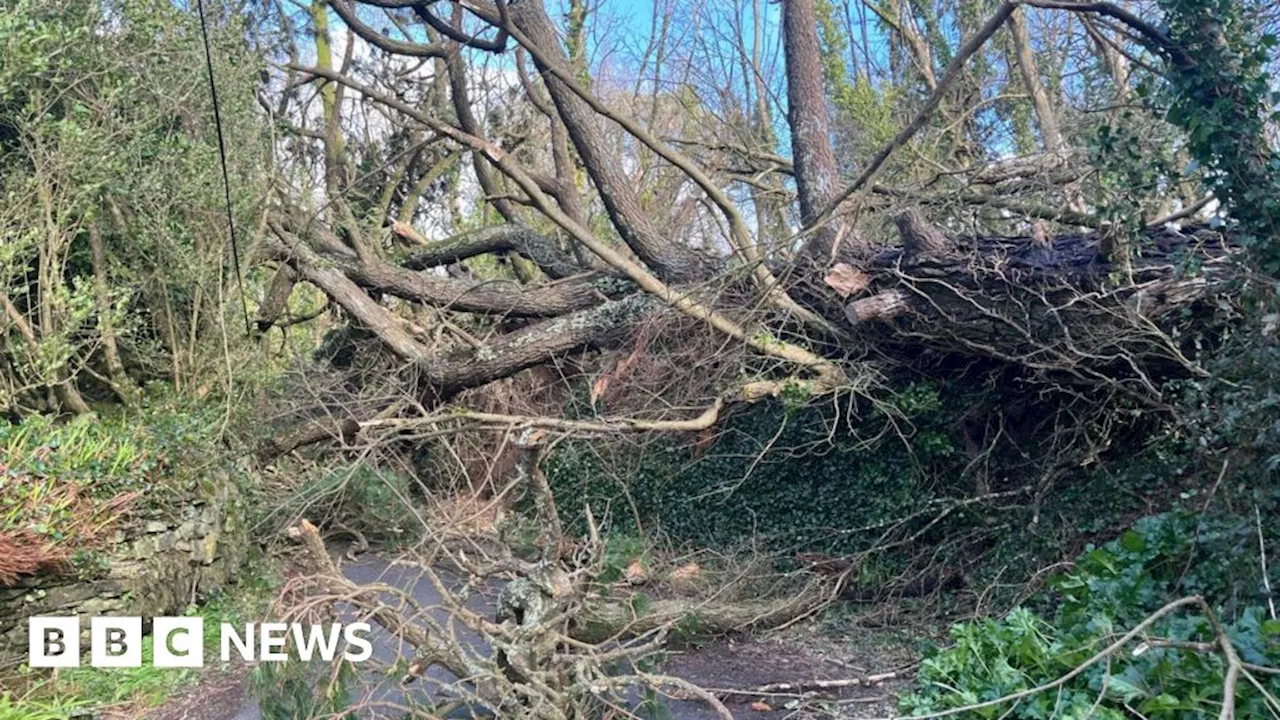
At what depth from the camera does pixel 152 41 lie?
279 inches

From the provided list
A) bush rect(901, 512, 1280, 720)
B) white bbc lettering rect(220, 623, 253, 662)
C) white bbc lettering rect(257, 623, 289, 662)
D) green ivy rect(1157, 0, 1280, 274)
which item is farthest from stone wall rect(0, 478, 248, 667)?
green ivy rect(1157, 0, 1280, 274)

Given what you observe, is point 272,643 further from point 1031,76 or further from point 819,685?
point 1031,76

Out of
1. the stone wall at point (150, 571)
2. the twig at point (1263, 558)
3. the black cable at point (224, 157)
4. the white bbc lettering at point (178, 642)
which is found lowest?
the white bbc lettering at point (178, 642)

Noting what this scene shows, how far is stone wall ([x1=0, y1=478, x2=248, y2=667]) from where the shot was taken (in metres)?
5.43

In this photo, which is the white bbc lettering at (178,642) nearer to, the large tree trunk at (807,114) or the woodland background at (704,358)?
the woodland background at (704,358)

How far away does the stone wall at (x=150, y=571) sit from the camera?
214 inches

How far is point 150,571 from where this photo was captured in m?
6.10

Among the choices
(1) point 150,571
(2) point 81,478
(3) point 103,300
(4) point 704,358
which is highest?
(3) point 103,300

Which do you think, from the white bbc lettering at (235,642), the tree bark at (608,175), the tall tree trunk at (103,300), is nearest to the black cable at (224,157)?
the tall tree trunk at (103,300)

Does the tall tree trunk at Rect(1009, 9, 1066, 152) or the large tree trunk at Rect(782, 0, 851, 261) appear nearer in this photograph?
the large tree trunk at Rect(782, 0, 851, 261)

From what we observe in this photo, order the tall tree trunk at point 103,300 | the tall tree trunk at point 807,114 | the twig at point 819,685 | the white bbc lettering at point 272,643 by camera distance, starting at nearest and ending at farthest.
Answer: the white bbc lettering at point 272,643 → the twig at point 819,685 → the tall tree trunk at point 103,300 → the tall tree trunk at point 807,114

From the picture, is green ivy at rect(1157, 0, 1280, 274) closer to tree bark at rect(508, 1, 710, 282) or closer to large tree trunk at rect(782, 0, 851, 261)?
large tree trunk at rect(782, 0, 851, 261)

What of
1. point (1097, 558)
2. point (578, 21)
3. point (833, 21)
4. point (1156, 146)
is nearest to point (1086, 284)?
point (1156, 146)

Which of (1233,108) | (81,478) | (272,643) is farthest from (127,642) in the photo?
(1233,108)
